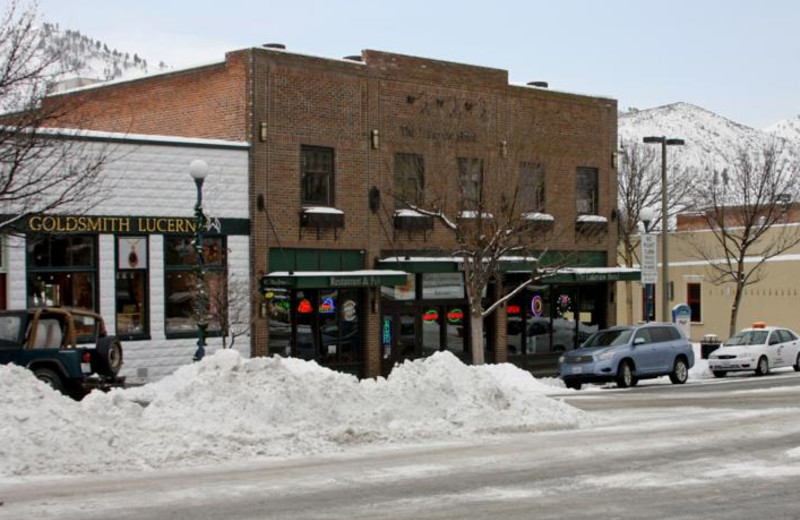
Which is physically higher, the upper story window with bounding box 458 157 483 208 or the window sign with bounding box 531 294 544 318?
the upper story window with bounding box 458 157 483 208

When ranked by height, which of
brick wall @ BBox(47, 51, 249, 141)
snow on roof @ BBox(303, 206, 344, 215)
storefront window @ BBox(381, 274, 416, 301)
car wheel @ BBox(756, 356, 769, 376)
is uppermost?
brick wall @ BBox(47, 51, 249, 141)

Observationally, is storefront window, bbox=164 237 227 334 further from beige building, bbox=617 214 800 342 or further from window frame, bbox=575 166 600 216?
beige building, bbox=617 214 800 342

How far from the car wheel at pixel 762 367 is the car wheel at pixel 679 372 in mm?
3725

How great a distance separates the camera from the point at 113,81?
35.7 meters

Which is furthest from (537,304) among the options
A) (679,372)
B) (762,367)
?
(762,367)

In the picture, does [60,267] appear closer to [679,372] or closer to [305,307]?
[305,307]

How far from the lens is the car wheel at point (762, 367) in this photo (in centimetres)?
3566

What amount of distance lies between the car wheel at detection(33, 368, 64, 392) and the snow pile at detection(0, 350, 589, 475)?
2.58 meters

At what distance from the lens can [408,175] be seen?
3450 centimetres

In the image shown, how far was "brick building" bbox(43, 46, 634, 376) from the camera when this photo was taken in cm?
3125

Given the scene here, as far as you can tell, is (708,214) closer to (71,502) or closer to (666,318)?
(666,318)

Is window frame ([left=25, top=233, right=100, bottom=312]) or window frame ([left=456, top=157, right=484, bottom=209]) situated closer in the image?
window frame ([left=25, top=233, right=100, bottom=312])

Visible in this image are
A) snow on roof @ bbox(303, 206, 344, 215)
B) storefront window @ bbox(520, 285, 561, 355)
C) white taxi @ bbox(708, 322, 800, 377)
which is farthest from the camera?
storefront window @ bbox(520, 285, 561, 355)

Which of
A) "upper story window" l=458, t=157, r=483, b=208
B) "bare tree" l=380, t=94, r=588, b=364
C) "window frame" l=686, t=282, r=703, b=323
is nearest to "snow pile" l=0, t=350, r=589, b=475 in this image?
"bare tree" l=380, t=94, r=588, b=364
